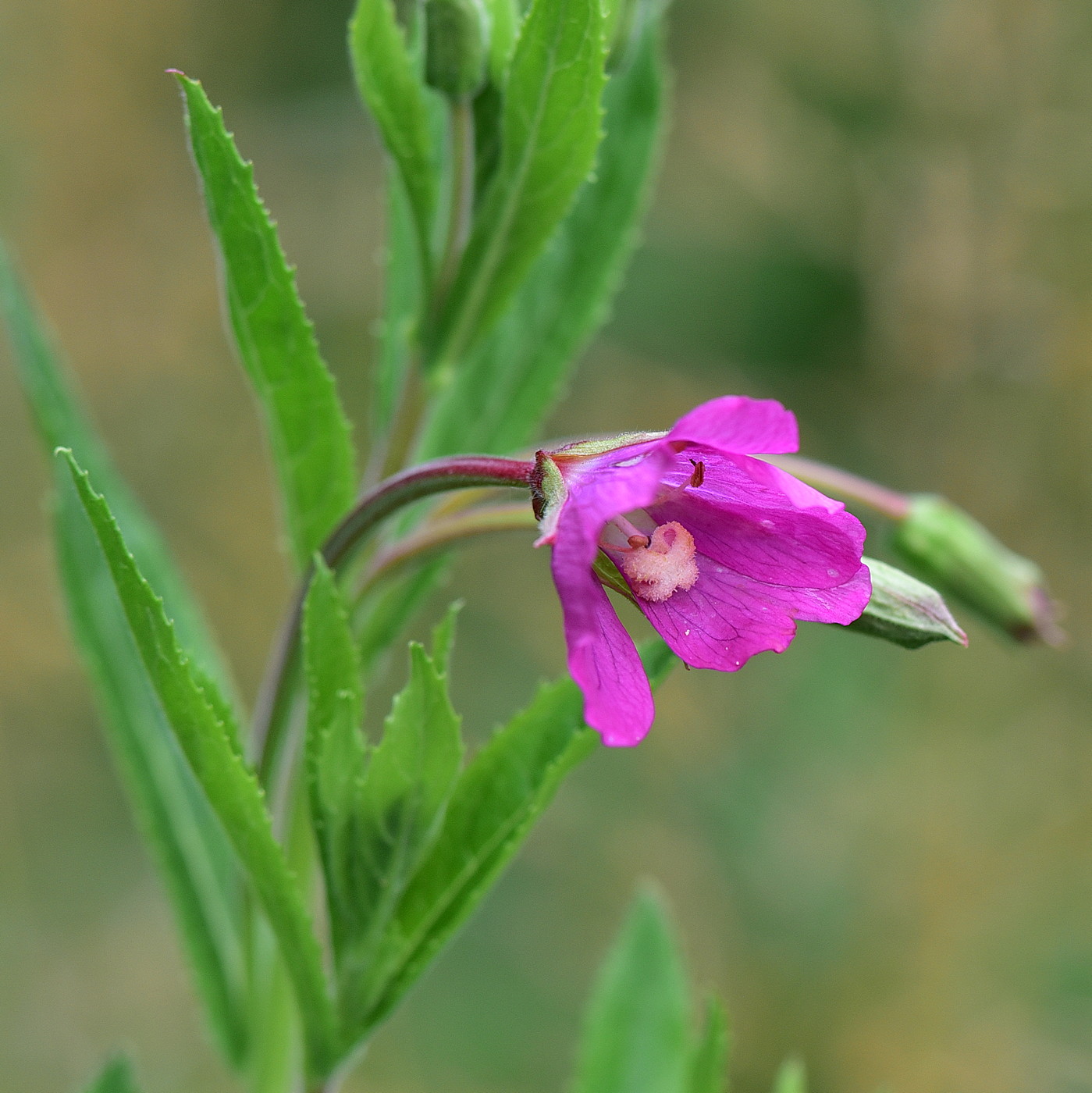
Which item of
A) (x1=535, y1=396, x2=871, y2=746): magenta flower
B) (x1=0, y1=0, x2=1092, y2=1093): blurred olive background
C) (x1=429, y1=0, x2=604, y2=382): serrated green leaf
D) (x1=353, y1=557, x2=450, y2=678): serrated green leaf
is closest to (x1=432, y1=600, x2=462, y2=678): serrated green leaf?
(x1=535, y1=396, x2=871, y2=746): magenta flower

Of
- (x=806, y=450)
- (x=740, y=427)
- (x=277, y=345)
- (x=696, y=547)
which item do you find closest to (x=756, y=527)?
(x=696, y=547)

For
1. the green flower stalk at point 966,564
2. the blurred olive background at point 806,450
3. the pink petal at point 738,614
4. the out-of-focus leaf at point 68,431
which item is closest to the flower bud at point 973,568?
the green flower stalk at point 966,564

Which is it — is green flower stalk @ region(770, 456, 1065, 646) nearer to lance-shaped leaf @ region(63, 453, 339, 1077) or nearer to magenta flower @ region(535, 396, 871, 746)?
Answer: magenta flower @ region(535, 396, 871, 746)

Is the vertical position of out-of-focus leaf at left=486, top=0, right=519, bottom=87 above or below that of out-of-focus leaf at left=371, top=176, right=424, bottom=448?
above

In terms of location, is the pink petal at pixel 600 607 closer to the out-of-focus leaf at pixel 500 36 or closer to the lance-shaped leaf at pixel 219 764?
the lance-shaped leaf at pixel 219 764

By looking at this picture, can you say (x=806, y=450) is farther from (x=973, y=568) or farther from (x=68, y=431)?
(x=68, y=431)

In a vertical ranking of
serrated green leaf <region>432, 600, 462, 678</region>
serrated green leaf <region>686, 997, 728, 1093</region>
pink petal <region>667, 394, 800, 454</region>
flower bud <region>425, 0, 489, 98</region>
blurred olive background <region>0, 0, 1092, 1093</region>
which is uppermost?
flower bud <region>425, 0, 489, 98</region>

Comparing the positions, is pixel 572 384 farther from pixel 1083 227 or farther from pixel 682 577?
pixel 682 577

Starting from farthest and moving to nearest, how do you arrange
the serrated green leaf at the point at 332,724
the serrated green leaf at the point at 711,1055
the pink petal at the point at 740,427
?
the serrated green leaf at the point at 711,1055 → the serrated green leaf at the point at 332,724 → the pink petal at the point at 740,427
